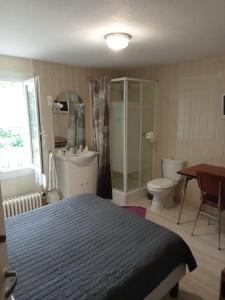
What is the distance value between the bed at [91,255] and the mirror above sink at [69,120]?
5.32 ft

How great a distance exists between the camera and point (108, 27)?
1760 mm

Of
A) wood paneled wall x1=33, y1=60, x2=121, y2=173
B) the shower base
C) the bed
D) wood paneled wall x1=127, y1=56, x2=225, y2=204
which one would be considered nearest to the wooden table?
wood paneled wall x1=127, y1=56, x2=225, y2=204

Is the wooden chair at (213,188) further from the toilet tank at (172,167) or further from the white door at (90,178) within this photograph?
the white door at (90,178)

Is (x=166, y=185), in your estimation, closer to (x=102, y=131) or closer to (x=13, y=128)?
(x=102, y=131)

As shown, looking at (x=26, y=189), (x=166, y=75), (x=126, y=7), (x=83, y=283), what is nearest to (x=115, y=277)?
(x=83, y=283)

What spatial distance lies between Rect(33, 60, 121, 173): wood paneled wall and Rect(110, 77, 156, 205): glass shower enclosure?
0.48 meters

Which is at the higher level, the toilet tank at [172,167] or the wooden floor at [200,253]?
the toilet tank at [172,167]

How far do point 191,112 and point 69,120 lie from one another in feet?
6.24

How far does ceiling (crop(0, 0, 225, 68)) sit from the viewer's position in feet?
4.57

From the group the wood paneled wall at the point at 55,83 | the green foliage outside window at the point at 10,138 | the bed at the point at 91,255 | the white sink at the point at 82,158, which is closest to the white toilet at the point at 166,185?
the white sink at the point at 82,158

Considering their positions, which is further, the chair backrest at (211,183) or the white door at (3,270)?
the chair backrest at (211,183)

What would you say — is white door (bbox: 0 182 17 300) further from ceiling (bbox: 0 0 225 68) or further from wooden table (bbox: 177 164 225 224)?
wooden table (bbox: 177 164 225 224)

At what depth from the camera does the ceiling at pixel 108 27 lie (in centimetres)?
139

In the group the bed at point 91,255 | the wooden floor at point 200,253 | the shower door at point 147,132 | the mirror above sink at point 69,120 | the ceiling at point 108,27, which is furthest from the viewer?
the shower door at point 147,132
